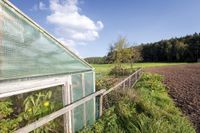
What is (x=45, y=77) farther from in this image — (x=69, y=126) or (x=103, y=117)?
(x=103, y=117)

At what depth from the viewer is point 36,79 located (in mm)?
4320

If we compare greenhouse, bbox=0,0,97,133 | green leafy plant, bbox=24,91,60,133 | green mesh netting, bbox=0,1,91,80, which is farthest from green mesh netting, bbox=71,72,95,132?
green mesh netting, bbox=0,1,91,80

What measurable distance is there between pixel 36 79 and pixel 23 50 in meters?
0.64

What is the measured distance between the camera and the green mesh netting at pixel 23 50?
3.59m

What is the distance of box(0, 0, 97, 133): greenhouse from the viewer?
3656mm

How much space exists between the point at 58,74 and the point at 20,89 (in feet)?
4.14

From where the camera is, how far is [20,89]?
12.8ft

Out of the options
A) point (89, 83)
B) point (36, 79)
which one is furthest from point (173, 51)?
point (36, 79)

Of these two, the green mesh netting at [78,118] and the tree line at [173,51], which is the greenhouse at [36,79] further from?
the tree line at [173,51]

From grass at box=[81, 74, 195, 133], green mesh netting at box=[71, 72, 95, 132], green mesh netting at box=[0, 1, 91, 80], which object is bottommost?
grass at box=[81, 74, 195, 133]

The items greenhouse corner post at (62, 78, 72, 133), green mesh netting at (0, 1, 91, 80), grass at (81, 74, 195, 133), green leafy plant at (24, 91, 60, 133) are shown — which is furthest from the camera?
grass at (81, 74, 195, 133)

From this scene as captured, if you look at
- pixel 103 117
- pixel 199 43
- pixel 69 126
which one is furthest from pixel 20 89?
pixel 199 43

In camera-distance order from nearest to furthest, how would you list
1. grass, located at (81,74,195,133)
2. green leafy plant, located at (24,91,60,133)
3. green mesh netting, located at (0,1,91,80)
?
green mesh netting, located at (0,1,91,80), green leafy plant, located at (24,91,60,133), grass, located at (81,74,195,133)

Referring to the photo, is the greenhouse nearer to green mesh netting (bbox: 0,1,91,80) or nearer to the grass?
green mesh netting (bbox: 0,1,91,80)
